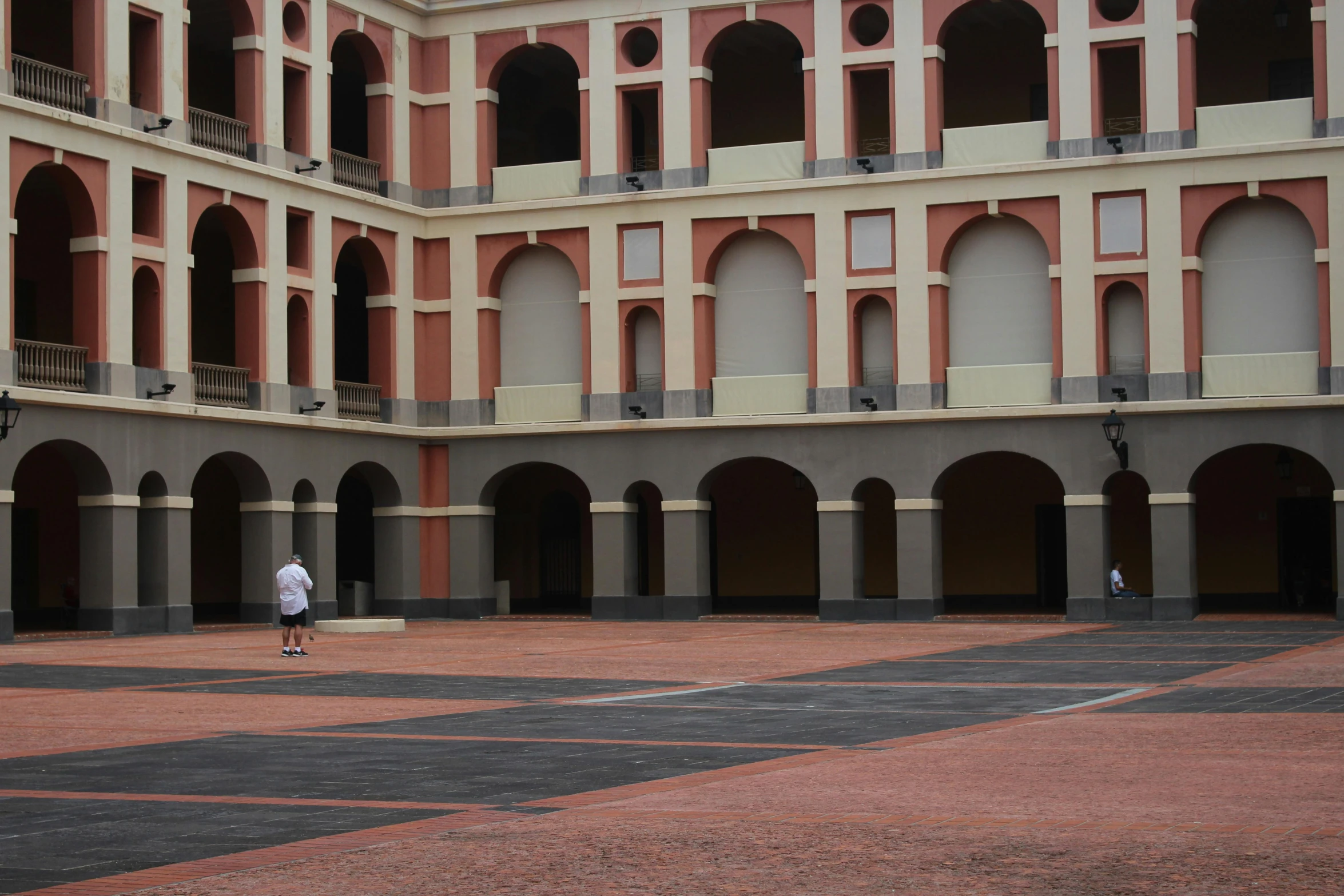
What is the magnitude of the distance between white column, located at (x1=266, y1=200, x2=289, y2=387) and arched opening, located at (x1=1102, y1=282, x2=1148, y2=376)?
15.6 m

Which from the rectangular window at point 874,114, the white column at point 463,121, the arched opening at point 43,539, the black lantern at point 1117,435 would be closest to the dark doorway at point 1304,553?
the black lantern at point 1117,435

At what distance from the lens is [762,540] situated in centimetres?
4109

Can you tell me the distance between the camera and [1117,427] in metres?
33.7

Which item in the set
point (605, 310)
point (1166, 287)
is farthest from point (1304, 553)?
point (605, 310)

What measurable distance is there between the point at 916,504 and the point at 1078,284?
521cm

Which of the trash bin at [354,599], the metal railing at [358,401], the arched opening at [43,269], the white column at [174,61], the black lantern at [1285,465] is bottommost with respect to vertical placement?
the trash bin at [354,599]

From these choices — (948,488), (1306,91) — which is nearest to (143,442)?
(948,488)

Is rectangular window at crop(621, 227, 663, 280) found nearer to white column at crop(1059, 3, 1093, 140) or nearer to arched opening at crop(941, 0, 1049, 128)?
arched opening at crop(941, 0, 1049, 128)

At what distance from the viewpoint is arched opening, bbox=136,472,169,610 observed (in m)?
32.1

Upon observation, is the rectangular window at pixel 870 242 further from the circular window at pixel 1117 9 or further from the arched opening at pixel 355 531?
the arched opening at pixel 355 531

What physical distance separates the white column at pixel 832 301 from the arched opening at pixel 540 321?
5.30 metres

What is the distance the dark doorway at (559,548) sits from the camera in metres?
42.9

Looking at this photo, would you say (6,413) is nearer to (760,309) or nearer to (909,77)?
(760,309)

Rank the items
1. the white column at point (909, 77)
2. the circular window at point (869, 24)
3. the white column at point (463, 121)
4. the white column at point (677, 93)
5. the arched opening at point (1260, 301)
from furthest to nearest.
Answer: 1. the white column at point (463, 121)
2. the white column at point (677, 93)
3. the circular window at point (869, 24)
4. the white column at point (909, 77)
5. the arched opening at point (1260, 301)
